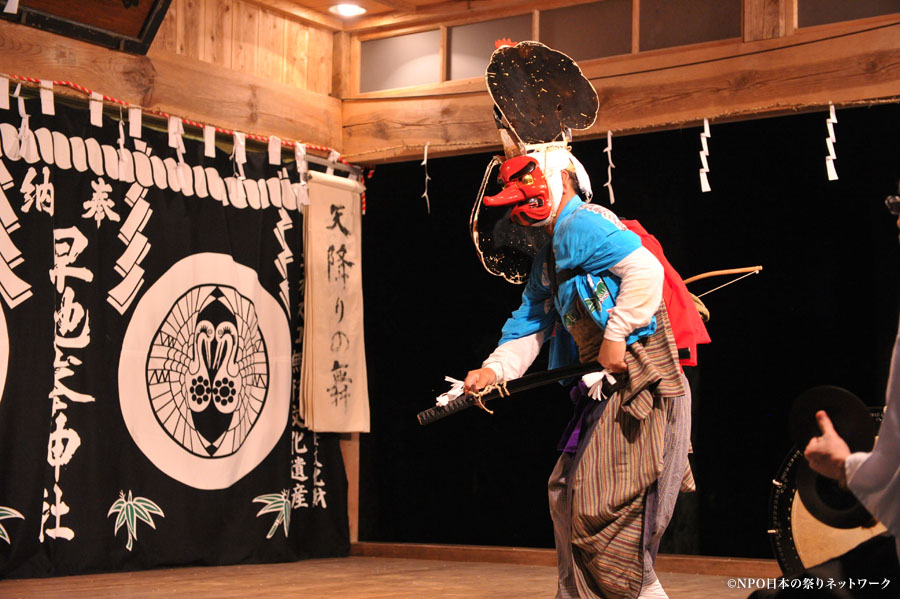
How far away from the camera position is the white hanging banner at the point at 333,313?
5320 millimetres

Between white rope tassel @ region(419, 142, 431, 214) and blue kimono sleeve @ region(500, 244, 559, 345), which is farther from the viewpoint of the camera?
white rope tassel @ region(419, 142, 431, 214)

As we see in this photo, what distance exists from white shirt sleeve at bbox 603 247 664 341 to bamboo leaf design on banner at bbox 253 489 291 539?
270 cm

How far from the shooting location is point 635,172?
5.07 metres

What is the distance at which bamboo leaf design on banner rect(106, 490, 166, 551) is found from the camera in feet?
14.8

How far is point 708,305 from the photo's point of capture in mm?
4875

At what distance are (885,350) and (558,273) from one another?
2006 mm

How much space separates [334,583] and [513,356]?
5.32 ft

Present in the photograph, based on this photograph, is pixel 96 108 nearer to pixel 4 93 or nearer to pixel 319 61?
pixel 4 93

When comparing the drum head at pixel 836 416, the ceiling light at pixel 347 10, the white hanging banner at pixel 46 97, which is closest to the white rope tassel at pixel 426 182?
the ceiling light at pixel 347 10

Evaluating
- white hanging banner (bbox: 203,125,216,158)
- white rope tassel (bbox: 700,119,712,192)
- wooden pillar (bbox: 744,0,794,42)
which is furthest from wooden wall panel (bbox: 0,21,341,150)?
wooden pillar (bbox: 744,0,794,42)

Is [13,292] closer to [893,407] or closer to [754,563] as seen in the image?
[754,563]

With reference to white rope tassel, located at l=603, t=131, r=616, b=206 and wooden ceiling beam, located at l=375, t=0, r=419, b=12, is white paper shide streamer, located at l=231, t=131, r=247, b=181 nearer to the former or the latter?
wooden ceiling beam, located at l=375, t=0, r=419, b=12

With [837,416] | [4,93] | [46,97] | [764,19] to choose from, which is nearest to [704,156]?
[764,19]

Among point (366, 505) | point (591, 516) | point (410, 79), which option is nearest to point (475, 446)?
point (366, 505)
